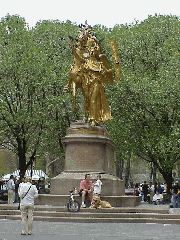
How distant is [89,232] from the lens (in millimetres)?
13008

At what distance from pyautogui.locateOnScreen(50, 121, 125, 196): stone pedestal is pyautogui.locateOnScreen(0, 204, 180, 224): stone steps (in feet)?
6.92

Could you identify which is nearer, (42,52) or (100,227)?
(100,227)

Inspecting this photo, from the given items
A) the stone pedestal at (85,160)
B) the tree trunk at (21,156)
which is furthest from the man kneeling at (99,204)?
the tree trunk at (21,156)

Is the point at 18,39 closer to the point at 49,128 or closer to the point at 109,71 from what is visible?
the point at 49,128

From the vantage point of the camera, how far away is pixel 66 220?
16594mm

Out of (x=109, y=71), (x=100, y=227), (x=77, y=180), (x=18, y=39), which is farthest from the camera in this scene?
(x=18, y=39)

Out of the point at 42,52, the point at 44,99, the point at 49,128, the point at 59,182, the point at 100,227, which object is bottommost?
the point at 100,227

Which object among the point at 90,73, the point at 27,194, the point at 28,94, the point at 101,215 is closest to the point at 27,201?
the point at 27,194

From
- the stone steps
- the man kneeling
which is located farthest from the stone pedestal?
the stone steps

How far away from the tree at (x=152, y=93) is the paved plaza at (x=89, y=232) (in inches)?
596

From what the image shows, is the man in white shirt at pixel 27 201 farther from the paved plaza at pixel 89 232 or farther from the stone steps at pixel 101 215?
the stone steps at pixel 101 215

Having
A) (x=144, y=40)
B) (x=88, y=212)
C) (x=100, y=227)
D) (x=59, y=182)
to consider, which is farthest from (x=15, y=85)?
(x=100, y=227)

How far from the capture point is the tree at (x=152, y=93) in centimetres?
3050

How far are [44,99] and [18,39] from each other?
5075 millimetres
